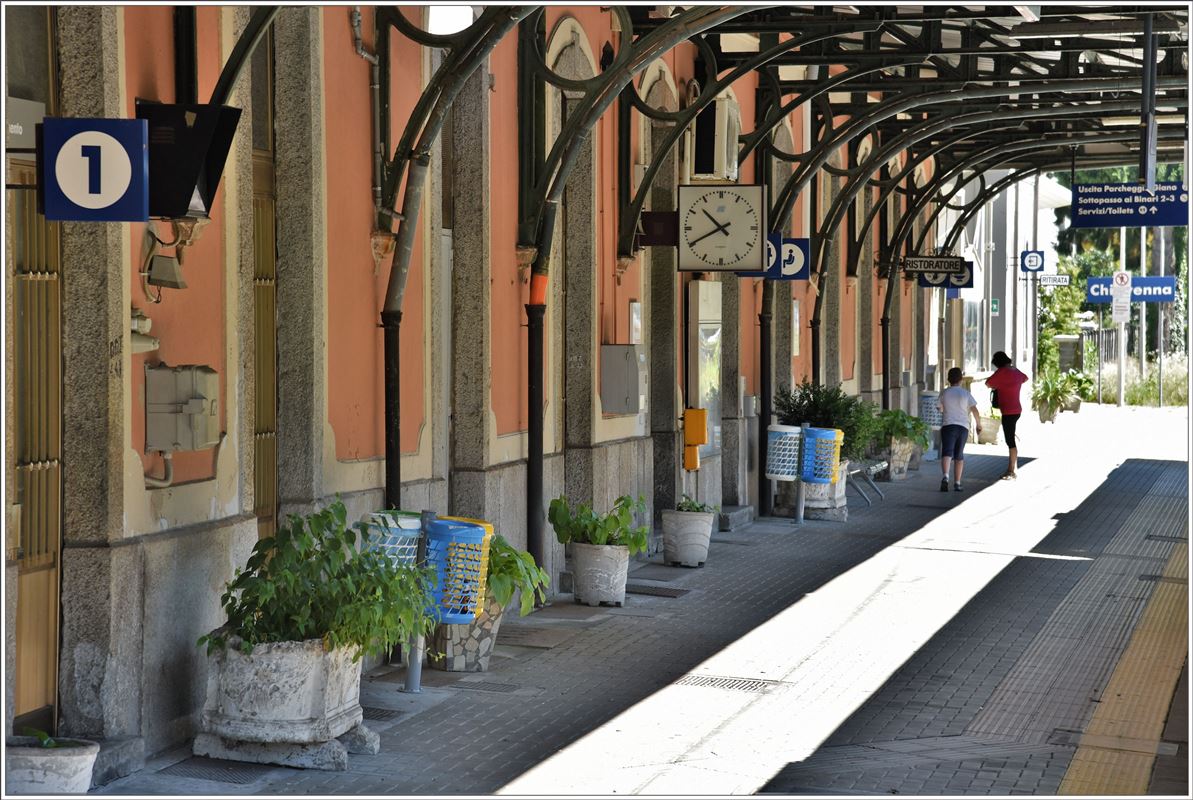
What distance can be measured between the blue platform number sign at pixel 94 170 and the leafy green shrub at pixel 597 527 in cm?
559

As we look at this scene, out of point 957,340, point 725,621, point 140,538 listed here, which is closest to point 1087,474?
point 957,340

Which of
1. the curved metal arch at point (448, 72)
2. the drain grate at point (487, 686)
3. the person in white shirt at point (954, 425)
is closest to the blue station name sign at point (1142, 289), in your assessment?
the person in white shirt at point (954, 425)

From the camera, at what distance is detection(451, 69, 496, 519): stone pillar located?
431 inches

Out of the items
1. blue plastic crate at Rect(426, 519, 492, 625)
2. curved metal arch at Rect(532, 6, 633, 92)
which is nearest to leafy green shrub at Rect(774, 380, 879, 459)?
curved metal arch at Rect(532, 6, 633, 92)

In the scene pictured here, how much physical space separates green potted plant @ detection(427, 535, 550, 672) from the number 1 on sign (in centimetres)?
328

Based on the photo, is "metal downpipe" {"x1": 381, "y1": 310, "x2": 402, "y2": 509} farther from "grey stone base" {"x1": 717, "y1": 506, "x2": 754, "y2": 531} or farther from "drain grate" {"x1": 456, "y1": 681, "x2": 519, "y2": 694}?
"grey stone base" {"x1": 717, "y1": 506, "x2": 754, "y2": 531}

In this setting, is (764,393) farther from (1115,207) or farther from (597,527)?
(1115,207)

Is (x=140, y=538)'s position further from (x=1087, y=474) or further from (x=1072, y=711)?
(x=1087, y=474)

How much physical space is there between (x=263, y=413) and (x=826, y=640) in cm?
390

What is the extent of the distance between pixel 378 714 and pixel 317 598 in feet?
4.20

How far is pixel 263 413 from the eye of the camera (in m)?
8.66

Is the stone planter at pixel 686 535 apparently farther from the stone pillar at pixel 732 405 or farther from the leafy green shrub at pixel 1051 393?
the leafy green shrub at pixel 1051 393

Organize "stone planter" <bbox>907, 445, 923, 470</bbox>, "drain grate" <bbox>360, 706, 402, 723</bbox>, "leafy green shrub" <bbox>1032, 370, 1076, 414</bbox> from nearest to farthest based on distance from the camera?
"drain grate" <bbox>360, 706, 402, 723</bbox>, "stone planter" <bbox>907, 445, 923, 470</bbox>, "leafy green shrub" <bbox>1032, 370, 1076, 414</bbox>

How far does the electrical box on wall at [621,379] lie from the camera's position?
43.3 ft
